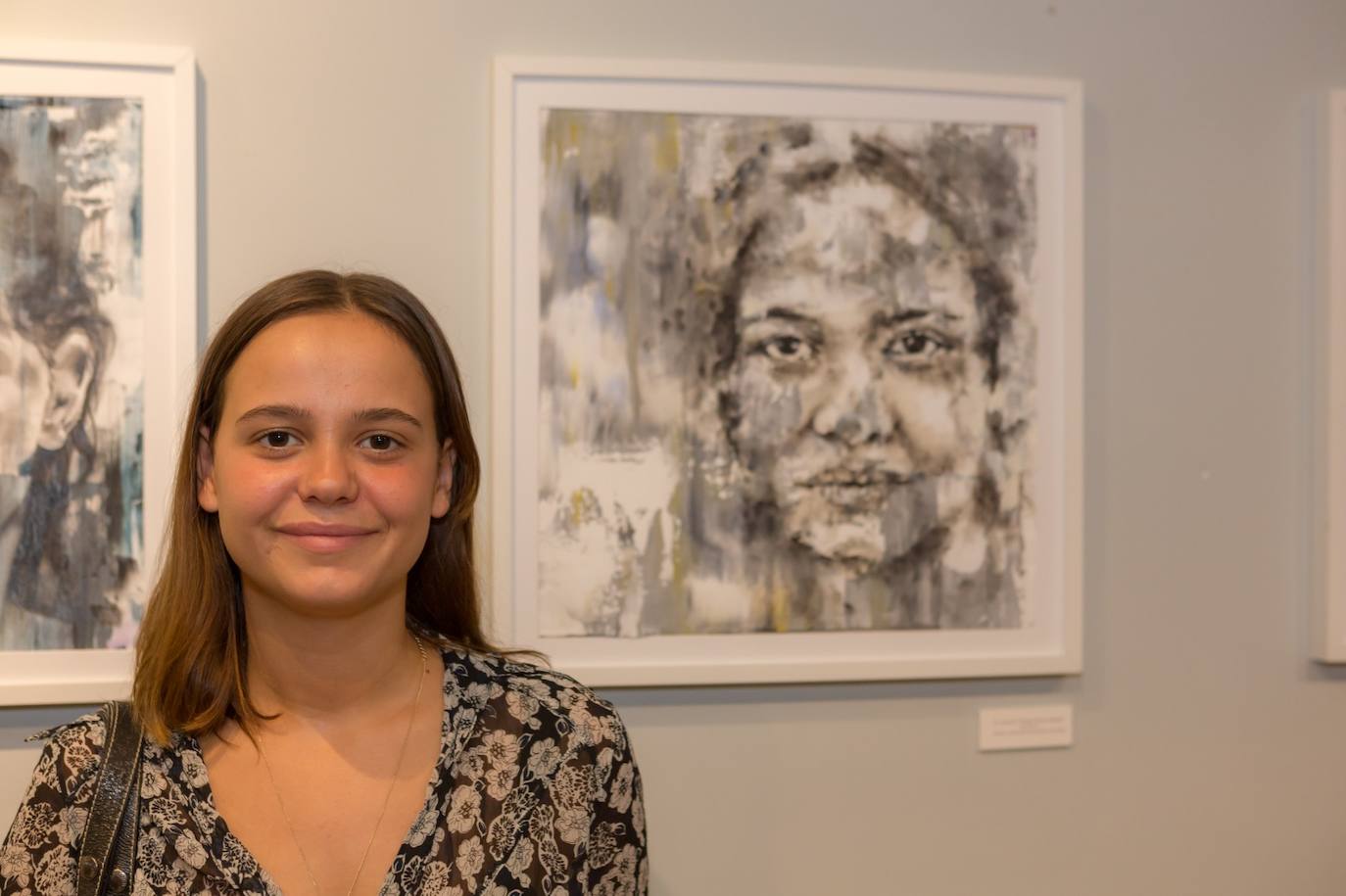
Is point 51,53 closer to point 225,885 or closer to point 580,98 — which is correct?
point 580,98

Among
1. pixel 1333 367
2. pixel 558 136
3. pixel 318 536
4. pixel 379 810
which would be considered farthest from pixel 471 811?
pixel 1333 367

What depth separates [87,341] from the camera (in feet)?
5.67

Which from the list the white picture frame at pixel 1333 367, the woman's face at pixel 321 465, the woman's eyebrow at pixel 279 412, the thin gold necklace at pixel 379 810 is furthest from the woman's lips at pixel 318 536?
the white picture frame at pixel 1333 367

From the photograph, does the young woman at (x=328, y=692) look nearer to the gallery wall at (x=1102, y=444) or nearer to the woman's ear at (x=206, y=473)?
the woman's ear at (x=206, y=473)

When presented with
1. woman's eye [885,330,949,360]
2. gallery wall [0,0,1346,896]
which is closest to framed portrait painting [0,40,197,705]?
gallery wall [0,0,1346,896]

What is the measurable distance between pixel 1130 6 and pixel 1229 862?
1.43 m

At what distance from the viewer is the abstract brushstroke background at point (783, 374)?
1.85 m

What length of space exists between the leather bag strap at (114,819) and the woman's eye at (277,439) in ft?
A: 1.09

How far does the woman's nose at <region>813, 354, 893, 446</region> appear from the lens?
6.29 ft

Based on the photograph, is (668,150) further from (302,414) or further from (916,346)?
(302,414)

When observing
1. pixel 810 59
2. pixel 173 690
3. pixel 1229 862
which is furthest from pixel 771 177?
pixel 1229 862

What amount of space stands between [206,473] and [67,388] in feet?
1.78

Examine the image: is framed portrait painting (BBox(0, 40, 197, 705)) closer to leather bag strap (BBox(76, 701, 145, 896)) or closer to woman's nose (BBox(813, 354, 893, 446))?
leather bag strap (BBox(76, 701, 145, 896))

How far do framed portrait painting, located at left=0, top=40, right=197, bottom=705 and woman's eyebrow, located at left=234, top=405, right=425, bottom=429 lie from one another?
1.93ft
